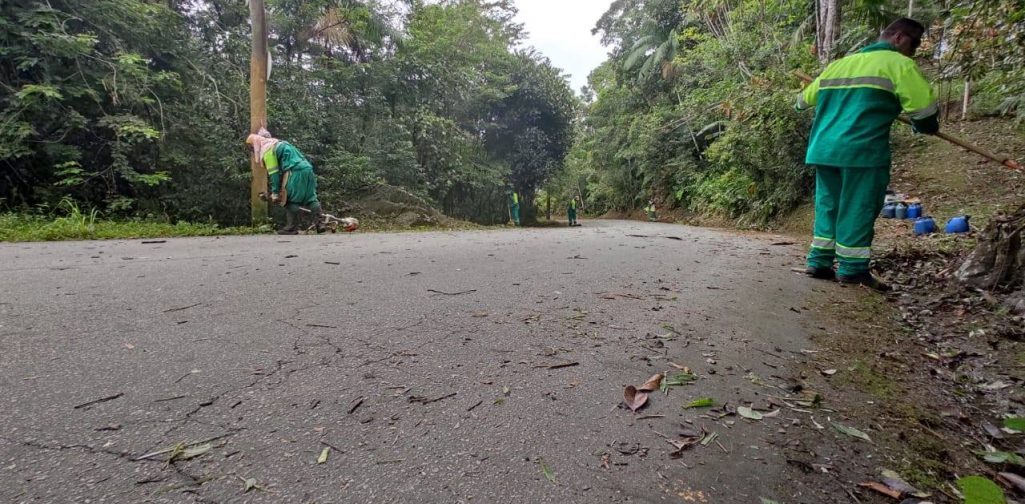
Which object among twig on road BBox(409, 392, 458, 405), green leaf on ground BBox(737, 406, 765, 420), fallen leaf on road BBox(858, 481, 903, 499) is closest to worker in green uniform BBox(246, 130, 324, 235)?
twig on road BBox(409, 392, 458, 405)

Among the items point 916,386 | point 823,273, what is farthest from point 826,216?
point 916,386

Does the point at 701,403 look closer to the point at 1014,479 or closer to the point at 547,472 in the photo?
the point at 547,472

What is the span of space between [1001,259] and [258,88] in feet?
32.2

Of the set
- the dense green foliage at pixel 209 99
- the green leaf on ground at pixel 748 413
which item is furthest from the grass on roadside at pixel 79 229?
the green leaf on ground at pixel 748 413

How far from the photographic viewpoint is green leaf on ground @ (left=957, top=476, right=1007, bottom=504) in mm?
858

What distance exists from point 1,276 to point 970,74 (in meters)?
7.11

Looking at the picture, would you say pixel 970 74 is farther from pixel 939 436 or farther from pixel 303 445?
pixel 303 445

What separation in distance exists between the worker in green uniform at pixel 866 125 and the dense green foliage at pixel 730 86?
0.41 m

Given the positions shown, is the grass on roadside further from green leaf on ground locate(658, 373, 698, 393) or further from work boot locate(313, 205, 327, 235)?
green leaf on ground locate(658, 373, 698, 393)

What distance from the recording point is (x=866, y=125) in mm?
3244

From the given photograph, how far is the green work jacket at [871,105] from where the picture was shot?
3.12 m

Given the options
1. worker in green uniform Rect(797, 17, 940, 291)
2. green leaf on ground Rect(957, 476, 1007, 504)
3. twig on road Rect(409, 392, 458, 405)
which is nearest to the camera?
green leaf on ground Rect(957, 476, 1007, 504)

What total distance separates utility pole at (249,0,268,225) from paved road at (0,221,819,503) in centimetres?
570

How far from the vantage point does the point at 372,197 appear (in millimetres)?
10656
